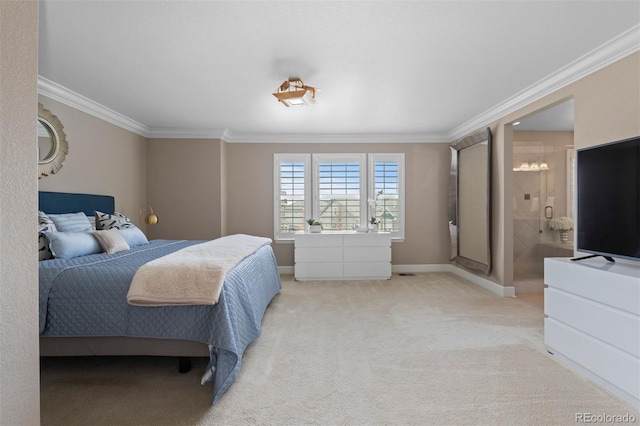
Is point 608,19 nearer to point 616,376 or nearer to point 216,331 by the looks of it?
point 616,376

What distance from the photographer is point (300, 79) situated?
3.18 metres

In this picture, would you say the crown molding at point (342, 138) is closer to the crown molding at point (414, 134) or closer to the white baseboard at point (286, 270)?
the crown molding at point (414, 134)

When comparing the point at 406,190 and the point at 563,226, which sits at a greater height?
the point at 406,190

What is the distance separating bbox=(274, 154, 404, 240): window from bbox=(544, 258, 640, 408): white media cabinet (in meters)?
3.35

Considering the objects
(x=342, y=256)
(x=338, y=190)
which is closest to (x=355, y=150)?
(x=338, y=190)

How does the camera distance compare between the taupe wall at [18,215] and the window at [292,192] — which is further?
the window at [292,192]

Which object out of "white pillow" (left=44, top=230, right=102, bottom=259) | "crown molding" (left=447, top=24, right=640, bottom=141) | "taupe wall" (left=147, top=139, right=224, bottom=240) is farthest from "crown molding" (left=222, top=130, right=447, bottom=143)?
"white pillow" (left=44, top=230, right=102, bottom=259)

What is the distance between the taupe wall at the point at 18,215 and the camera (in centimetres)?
86

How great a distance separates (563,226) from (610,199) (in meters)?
3.51

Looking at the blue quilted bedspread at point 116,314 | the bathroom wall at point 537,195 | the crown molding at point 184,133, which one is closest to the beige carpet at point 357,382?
the blue quilted bedspread at point 116,314

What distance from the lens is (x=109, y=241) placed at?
3.11m

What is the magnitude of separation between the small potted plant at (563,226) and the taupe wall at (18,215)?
6303 millimetres

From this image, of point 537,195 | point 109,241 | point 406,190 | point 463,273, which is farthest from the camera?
point 406,190

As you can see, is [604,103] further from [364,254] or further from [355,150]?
[355,150]
